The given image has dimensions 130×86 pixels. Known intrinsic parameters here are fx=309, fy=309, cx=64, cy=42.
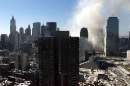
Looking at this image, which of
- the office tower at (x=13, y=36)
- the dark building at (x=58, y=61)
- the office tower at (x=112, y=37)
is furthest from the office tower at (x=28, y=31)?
the dark building at (x=58, y=61)

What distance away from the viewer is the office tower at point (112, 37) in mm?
64188

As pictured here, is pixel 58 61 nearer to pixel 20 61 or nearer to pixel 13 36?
pixel 20 61

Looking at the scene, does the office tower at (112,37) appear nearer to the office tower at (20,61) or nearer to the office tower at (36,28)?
the office tower at (36,28)

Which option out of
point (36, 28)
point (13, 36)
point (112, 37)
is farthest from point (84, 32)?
point (13, 36)

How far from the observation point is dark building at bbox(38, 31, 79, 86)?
68.4ft

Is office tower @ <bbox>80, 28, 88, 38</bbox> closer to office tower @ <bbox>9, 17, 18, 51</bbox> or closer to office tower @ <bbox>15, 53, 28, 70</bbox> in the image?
office tower @ <bbox>9, 17, 18, 51</bbox>

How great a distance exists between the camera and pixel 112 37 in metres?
68.4

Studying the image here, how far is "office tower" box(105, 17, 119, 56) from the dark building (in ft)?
134

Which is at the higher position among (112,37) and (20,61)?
(112,37)

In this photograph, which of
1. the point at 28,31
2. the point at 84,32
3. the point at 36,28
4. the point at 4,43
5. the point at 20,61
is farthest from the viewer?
the point at 28,31

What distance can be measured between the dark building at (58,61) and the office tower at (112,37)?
41.0 meters

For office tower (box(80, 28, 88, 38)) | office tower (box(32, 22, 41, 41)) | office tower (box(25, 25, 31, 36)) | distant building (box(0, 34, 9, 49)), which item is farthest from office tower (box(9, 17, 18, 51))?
office tower (box(80, 28, 88, 38))

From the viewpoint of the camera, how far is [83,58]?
52.4 meters

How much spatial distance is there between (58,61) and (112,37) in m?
48.3
